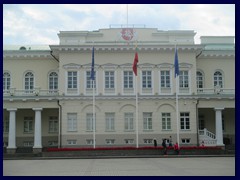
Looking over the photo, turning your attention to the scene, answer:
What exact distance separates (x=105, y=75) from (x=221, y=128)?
12.9m

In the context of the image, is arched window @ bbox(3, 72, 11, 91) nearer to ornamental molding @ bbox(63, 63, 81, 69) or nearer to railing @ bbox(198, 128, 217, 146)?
ornamental molding @ bbox(63, 63, 81, 69)

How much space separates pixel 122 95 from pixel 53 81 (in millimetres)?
8375

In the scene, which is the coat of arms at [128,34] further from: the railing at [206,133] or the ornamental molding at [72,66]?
the railing at [206,133]

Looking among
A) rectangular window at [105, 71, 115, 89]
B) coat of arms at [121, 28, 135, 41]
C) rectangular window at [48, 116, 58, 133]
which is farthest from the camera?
rectangular window at [48, 116, 58, 133]

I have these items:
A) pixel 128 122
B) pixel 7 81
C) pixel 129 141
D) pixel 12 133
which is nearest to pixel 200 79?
pixel 128 122

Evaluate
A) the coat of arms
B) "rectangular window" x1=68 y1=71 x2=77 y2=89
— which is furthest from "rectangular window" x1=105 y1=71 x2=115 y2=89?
the coat of arms

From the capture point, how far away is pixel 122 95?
40750mm

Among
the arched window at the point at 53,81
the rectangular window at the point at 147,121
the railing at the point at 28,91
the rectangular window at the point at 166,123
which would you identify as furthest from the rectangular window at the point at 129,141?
the arched window at the point at 53,81

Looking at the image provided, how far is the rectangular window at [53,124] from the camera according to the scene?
43188 millimetres

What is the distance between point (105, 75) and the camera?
41188 millimetres

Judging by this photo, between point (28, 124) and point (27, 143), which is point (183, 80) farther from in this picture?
point (27, 143)

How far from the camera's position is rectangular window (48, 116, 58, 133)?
4319 cm

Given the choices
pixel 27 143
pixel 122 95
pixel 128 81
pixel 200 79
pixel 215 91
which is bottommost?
pixel 27 143
